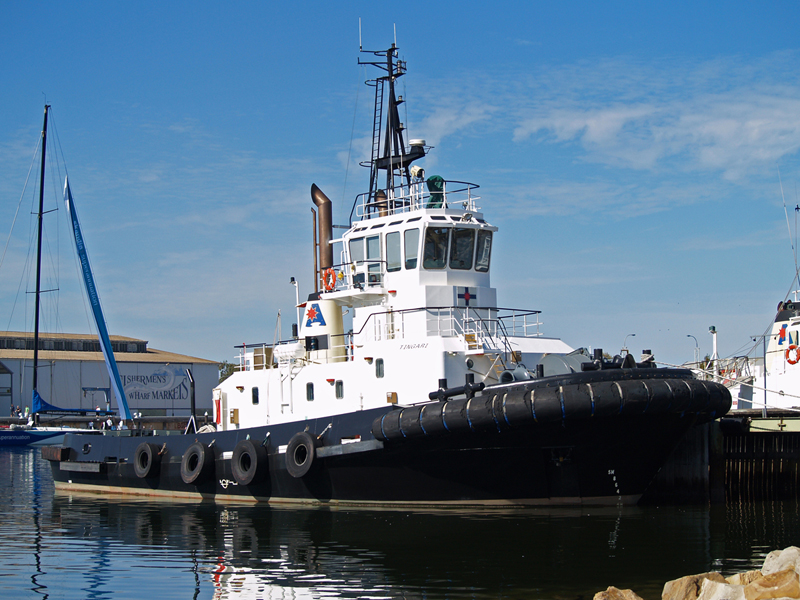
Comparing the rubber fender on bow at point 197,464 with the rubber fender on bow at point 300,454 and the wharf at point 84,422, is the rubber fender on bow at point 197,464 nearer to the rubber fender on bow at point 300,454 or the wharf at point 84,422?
the rubber fender on bow at point 300,454

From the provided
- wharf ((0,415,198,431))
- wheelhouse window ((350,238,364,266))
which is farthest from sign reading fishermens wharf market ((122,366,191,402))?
wheelhouse window ((350,238,364,266))

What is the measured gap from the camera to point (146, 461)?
19000 mm

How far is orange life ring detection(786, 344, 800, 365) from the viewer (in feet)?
75.3

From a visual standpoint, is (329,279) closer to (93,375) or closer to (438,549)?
(438,549)

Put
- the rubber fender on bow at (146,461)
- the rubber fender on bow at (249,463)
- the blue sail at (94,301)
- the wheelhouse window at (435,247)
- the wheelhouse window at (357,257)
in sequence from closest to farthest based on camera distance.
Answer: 1. the rubber fender on bow at (249,463)
2. the wheelhouse window at (435,247)
3. the wheelhouse window at (357,257)
4. the rubber fender on bow at (146,461)
5. the blue sail at (94,301)

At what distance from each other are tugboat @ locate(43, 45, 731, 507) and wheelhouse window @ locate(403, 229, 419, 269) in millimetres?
24

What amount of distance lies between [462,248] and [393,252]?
1327 millimetres

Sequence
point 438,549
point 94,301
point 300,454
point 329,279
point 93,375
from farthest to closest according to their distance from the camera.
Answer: point 93,375, point 94,301, point 329,279, point 300,454, point 438,549

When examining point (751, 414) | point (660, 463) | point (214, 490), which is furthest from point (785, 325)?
point (214, 490)

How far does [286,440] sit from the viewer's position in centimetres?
1598

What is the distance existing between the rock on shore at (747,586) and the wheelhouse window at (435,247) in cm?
851

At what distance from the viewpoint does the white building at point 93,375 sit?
179 feet

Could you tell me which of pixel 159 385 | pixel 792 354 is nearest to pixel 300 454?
pixel 792 354

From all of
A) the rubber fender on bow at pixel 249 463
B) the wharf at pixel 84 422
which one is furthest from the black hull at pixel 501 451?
the wharf at pixel 84 422
